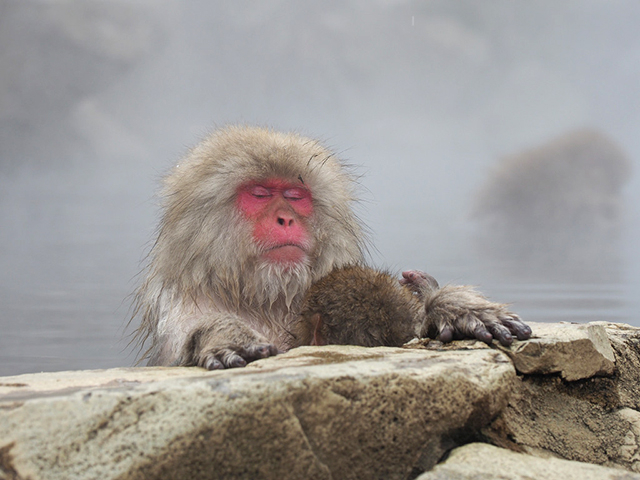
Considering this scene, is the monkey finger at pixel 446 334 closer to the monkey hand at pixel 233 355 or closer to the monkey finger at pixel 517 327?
→ the monkey finger at pixel 517 327

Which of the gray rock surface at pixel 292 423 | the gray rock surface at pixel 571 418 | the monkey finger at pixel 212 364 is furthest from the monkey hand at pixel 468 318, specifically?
the monkey finger at pixel 212 364

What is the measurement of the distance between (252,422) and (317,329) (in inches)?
44.6

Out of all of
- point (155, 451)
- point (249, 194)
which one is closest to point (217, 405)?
point (155, 451)

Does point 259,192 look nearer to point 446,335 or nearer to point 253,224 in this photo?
point 253,224

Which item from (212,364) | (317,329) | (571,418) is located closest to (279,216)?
(317,329)

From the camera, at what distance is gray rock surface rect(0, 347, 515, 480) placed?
5.21ft

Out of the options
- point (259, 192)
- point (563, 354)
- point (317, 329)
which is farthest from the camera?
point (259, 192)

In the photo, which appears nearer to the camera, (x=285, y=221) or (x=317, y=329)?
(x=317, y=329)

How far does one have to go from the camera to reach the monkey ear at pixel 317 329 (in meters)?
2.74

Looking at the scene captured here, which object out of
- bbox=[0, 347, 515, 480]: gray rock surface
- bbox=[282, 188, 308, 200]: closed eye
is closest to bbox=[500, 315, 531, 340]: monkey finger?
bbox=[0, 347, 515, 480]: gray rock surface

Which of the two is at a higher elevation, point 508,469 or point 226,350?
point 226,350

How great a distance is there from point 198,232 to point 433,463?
1.97 meters

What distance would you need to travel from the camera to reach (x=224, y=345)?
2.60m

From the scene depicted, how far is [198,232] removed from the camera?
341 cm
